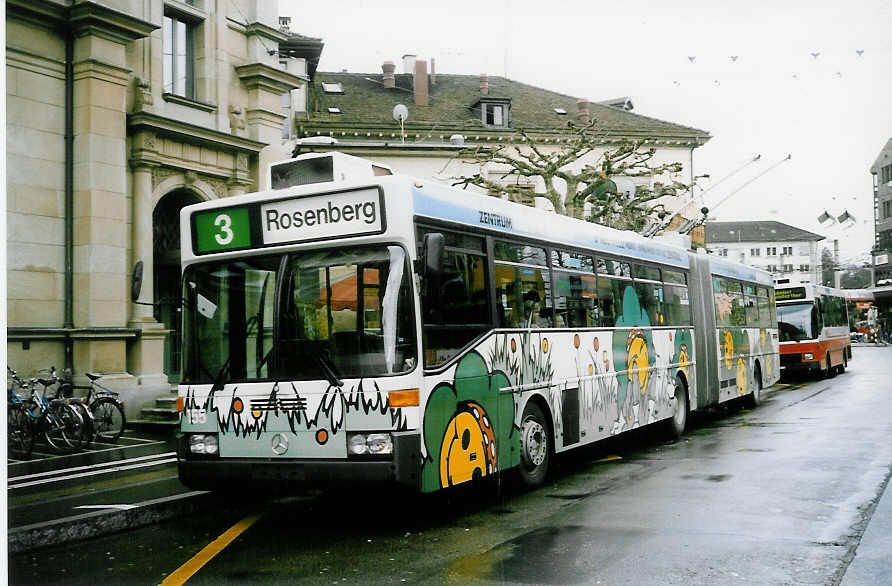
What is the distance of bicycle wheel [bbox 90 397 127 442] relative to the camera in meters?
14.3

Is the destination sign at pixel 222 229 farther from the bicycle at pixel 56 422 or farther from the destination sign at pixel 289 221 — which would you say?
the bicycle at pixel 56 422

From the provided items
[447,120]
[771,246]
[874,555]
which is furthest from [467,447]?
[771,246]

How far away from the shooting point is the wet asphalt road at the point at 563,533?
6.45 m

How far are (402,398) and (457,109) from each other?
133 ft

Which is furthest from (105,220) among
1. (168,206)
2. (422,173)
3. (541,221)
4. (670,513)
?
(422,173)

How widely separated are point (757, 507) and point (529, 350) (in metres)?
2.70

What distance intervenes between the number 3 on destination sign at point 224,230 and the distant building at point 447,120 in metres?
29.6

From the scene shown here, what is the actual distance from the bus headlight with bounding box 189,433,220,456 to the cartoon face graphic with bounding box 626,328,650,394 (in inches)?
247

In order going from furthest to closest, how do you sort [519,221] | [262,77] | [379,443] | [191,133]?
[262,77] < [191,133] < [519,221] < [379,443]

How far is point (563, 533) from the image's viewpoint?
7559 mm

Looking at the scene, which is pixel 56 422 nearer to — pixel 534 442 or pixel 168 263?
pixel 168 263

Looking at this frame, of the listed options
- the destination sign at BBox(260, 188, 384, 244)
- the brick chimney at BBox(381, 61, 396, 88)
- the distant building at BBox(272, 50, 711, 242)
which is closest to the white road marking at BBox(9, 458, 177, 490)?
the destination sign at BBox(260, 188, 384, 244)

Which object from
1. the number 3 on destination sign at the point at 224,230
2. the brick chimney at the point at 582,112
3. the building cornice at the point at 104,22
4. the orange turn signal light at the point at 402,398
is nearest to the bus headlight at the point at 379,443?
the orange turn signal light at the point at 402,398

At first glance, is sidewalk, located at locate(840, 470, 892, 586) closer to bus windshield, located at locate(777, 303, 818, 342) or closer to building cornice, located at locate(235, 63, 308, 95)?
building cornice, located at locate(235, 63, 308, 95)
